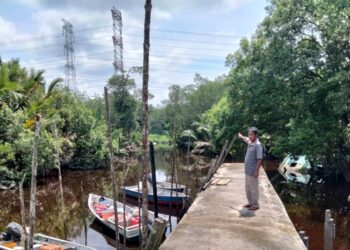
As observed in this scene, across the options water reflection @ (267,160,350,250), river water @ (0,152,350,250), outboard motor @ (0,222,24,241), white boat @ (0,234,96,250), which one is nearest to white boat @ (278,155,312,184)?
water reflection @ (267,160,350,250)

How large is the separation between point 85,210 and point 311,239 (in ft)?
34.5

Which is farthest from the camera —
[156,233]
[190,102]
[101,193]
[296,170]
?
[190,102]

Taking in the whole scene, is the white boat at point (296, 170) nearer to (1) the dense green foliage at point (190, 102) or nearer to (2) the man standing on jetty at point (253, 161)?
(2) the man standing on jetty at point (253, 161)

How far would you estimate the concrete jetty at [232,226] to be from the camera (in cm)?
642

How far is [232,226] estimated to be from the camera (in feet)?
24.6

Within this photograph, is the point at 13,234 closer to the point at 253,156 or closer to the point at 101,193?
the point at 253,156

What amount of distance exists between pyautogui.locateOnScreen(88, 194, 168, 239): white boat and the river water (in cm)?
54

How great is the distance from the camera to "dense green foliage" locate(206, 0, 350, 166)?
684 inches

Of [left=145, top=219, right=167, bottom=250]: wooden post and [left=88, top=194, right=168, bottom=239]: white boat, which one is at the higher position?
[left=145, top=219, right=167, bottom=250]: wooden post

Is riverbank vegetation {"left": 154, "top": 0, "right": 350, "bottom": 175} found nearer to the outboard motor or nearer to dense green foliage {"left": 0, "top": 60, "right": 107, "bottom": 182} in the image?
dense green foliage {"left": 0, "top": 60, "right": 107, "bottom": 182}

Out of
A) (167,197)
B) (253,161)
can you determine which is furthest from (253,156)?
(167,197)

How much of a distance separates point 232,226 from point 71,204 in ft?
45.1

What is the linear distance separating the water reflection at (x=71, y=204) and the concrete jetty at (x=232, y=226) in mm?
4892

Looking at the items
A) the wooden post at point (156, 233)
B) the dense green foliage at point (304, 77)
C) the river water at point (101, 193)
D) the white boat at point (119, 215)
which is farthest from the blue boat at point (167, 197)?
the wooden post at point (156, 233)
